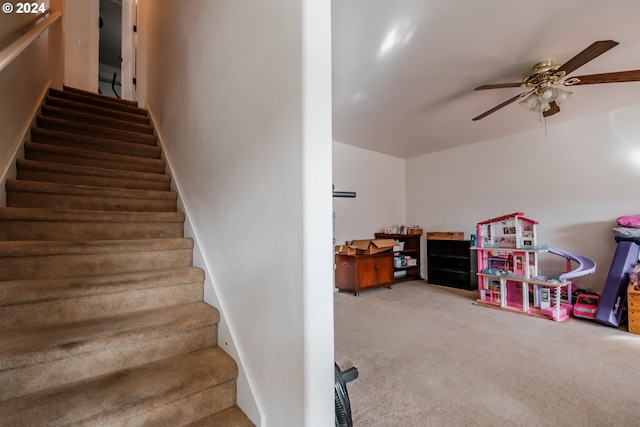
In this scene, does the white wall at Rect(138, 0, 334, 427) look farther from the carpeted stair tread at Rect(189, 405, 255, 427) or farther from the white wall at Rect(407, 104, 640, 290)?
the white wall at Rect(407, 104, 640, 290)

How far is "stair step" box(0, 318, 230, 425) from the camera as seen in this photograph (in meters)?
0.96

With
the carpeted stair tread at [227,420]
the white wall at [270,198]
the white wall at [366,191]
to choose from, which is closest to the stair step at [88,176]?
the white wall at [270,198]

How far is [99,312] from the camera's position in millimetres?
1288

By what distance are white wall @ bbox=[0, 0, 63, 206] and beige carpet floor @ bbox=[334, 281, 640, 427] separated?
2.58 meters

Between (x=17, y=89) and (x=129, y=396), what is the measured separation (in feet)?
7.35

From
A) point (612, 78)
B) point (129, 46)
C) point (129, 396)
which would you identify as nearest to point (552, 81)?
point (612, 78)

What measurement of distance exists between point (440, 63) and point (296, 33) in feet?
6.80

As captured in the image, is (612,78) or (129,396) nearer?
(129,396)

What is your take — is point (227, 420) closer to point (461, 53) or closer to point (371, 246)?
point (461, 53)

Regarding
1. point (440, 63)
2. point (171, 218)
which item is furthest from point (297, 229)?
point (440, 63)

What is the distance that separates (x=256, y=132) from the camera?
1071mm

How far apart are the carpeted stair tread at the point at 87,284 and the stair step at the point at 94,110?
7.73ft

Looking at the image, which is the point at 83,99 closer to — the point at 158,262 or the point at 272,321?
the point at 158,262

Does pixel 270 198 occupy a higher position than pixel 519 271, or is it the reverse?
pixel 270 198
